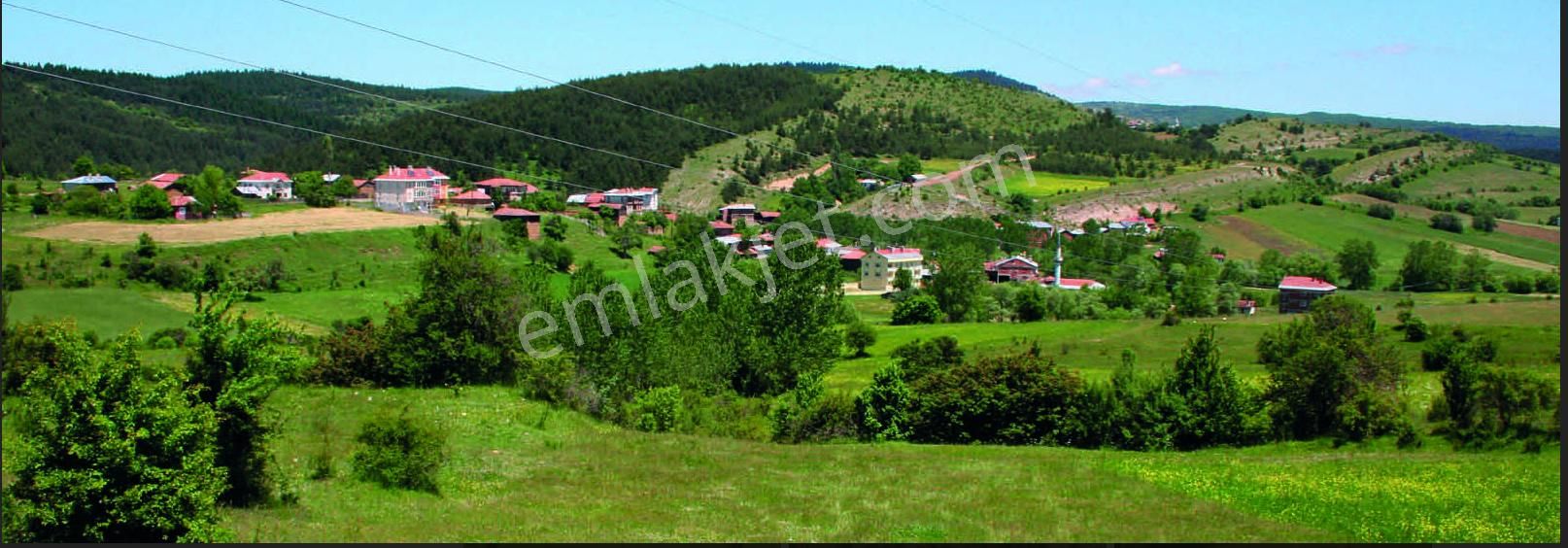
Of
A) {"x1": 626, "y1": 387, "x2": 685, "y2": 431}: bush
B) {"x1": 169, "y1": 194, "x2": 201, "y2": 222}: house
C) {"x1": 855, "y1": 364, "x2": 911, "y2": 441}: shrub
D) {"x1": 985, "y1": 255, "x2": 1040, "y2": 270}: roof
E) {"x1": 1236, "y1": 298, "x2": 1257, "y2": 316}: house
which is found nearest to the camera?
{"x1": 626, "y1": 387, "x2": 685, "y2": 431}: bush

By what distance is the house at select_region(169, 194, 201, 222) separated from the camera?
2808 inches

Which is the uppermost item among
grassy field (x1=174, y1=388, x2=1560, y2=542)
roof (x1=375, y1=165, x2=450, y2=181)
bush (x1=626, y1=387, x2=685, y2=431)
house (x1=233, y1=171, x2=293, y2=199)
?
roof (x1=375, y1=165, x2=450, y2=181)

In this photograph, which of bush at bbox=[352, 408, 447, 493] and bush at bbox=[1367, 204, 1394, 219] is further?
bush at bbox=[1367, 204, 1394, 219]

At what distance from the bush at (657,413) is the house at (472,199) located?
236ft

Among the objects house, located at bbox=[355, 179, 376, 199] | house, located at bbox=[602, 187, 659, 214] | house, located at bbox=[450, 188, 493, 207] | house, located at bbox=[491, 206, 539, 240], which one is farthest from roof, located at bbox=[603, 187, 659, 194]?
house, located at bbox=[491, 206, 539, 240]

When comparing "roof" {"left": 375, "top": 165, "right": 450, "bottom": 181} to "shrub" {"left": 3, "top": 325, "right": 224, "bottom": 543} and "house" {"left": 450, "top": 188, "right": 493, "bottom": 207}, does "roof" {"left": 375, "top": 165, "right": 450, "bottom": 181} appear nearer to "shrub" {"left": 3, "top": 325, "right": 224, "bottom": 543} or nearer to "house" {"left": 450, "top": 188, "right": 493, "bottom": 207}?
"house" {"left": 450, "top": 188, "right": 493, "bottom": 207}

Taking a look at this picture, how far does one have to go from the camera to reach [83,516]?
1227cm

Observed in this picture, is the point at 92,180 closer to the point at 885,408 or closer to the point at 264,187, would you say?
the point at 264,187

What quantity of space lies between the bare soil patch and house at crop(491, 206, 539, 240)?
16.2 feet

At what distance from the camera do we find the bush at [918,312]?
197ft

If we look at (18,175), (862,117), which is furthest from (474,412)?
(862,117)

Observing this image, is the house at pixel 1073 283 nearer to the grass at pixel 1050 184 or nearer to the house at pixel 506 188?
the grass at pixel 1050 184

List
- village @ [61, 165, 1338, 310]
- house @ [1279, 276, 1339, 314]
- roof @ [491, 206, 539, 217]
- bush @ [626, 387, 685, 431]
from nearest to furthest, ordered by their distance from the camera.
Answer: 1. bush @ [626, 387, 685, 431]
2. house @ [1279, 276, 1339, 314]
3. village @ [61, 165, 1338, 310]
4. roof @ [491, 206, 539, 217]

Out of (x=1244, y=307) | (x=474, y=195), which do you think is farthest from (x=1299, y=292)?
(x=474, y=195)
